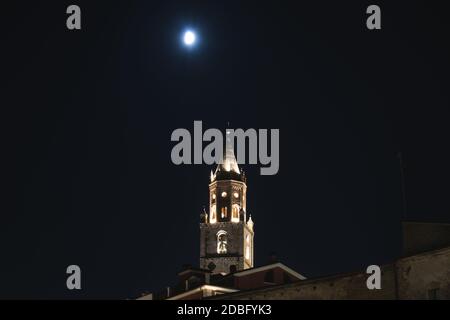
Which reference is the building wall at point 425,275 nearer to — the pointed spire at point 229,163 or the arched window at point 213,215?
the arched window at point 213,215

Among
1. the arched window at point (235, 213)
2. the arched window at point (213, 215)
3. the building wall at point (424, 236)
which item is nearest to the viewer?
the building wall at point (424, 236)

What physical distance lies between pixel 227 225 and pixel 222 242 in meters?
1.64

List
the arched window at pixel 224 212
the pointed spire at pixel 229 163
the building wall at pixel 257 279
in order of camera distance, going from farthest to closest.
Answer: the pointed spire at pixel 229 163, the arched window at pixel 224 212, the building wall at pixel 257 279

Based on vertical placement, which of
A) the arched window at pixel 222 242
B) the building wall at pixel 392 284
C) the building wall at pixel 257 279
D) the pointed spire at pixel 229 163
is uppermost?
the pointed spire at pixel 229 163

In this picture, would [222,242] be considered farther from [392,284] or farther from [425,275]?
[425,275]

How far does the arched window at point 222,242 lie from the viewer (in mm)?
84688

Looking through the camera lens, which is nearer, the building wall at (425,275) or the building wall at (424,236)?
the building wall at (425,275)

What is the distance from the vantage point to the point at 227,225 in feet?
281

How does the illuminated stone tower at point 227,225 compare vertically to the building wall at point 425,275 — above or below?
above

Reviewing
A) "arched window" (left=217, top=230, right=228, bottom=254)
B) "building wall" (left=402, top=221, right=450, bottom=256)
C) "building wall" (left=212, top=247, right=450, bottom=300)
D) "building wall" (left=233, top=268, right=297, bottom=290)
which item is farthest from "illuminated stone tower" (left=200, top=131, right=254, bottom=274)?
"building wall" (left=402, top=221, right=450, bottom=256)

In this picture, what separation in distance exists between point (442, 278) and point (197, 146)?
44.6 meters

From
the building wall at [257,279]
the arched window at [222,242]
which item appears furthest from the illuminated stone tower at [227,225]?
the building wall at [257,279]
